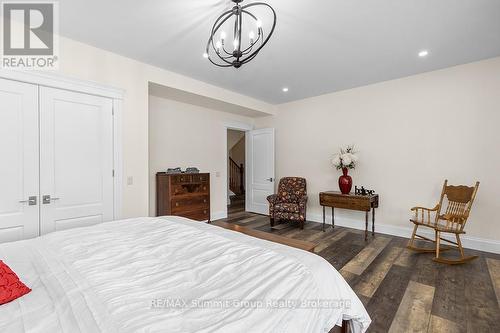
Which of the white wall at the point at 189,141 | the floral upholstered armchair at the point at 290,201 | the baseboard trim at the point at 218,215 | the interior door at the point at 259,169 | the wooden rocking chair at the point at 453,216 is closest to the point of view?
the wooden rocking chair at the point at 453,216

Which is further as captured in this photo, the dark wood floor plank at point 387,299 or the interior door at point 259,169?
the interior door at point 259,169

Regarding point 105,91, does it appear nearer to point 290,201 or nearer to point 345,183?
point 290,201

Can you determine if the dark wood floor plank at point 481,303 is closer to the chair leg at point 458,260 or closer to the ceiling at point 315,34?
the chair leg at point 458,260

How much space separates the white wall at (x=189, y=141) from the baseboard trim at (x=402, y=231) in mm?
2233

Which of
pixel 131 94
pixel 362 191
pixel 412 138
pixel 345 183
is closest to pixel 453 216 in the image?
pixel 362 191

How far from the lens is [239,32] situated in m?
1.78

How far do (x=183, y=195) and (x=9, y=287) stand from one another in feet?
9.72

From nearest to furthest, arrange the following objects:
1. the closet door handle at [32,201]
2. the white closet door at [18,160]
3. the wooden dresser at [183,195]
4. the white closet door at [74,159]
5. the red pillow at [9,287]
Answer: the red pillow at [9,287], the white closet door at [18,160], the closet door handle at [32,201], the white closet door at [74,159], the wooden dresser at [183,195]

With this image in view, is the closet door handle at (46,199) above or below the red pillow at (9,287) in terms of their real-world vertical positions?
above

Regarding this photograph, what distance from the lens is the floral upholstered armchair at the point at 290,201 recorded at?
4.41 meters

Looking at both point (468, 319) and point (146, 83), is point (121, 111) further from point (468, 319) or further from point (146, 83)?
point (468, 319)

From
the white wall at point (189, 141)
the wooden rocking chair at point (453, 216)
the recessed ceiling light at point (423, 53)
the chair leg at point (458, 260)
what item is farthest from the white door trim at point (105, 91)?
the chair leg at point (458, 260)

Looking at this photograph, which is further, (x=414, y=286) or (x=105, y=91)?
(x=105, y=91)

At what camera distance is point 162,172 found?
163 inches
